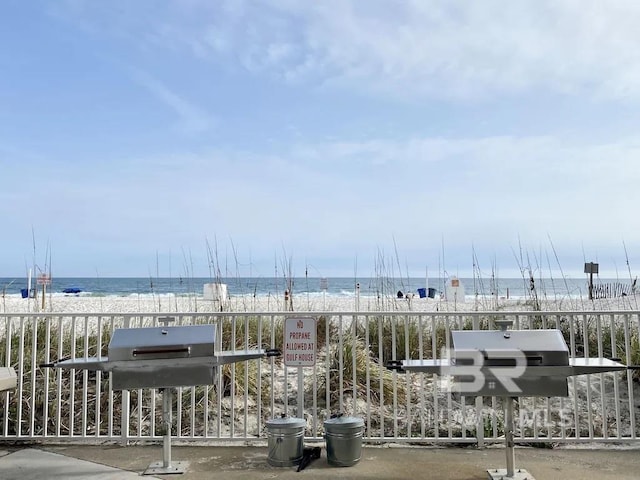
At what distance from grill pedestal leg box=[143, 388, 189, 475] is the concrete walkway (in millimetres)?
→ 81

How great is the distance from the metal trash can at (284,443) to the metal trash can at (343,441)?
245 millimetres

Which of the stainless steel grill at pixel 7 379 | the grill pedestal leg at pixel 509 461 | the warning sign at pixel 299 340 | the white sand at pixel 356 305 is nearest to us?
the grill pedestal leg at pixel 509 461

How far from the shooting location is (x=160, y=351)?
3.60m

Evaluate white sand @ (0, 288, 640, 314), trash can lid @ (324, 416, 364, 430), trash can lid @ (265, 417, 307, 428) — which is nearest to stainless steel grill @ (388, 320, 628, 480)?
trash can lid @ (324, 416, 364, 430)

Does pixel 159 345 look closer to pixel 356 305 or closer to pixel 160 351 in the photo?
pixel 160 351

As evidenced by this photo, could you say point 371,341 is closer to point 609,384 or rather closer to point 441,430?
point 441,430

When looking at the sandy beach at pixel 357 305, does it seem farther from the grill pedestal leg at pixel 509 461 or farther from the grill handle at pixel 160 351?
the grill pedestal leg at pixel 509 461

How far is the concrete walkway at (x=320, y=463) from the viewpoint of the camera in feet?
12.3

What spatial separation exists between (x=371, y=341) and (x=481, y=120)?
13.5ft

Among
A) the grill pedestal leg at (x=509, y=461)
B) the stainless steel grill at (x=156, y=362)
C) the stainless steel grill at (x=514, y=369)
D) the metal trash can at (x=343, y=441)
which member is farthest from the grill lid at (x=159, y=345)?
the grill pedestal leg at (x=509, y=461)

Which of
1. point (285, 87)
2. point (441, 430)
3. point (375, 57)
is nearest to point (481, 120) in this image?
point (375, 57)

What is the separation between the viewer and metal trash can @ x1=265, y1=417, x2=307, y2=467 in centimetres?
398

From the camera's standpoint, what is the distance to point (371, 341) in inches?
283

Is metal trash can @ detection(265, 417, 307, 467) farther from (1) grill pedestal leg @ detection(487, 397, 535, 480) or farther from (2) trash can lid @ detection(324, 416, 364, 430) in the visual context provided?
(1) grill pedestal leg @ detection(487, 397, 535, 480)
